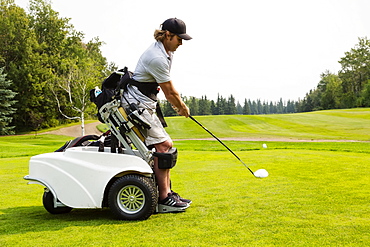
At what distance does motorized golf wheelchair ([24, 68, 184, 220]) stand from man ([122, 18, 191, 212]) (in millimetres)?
93

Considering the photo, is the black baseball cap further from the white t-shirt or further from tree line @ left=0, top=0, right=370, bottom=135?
tree line @ left=0, top=0, right=370, bottom=135

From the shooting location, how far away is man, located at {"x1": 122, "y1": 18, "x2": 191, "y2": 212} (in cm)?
434

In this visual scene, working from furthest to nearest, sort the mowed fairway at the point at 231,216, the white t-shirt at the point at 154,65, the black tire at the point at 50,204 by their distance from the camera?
the black tire at the point at 50,204 → the white t-shirt at the point at 154,65 → the mowed fairway at the point at 231,216

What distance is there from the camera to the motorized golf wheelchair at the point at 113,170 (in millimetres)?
4105

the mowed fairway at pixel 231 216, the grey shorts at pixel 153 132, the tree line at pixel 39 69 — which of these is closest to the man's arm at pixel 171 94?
the grey shorts at pixel 153 132

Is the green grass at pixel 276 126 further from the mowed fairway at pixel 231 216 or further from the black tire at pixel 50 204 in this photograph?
the black tire at pixel 50 204

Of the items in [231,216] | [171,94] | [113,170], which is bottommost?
[231,216]

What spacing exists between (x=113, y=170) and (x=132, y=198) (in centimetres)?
38

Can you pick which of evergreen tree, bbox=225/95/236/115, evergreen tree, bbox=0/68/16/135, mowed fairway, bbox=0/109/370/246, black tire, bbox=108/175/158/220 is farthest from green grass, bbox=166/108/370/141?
evergreen tree, bbox=225/95/236/115

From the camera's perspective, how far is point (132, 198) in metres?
4.15

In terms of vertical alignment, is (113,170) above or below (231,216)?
above

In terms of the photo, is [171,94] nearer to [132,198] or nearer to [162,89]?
[162,89]

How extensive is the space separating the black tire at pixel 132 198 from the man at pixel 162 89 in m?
0.31

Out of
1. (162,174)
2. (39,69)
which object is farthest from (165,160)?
(39,69)
